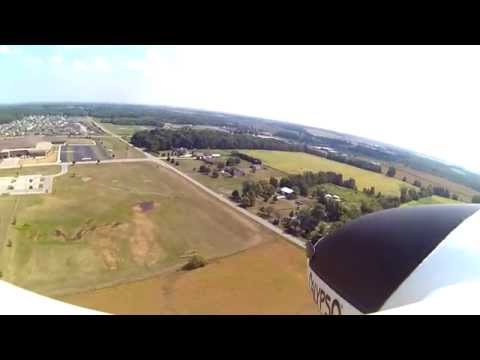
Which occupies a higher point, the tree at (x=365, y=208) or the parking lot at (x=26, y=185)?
the tree at (x=365, y=208)

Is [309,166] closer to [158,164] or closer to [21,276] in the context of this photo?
[158,164]

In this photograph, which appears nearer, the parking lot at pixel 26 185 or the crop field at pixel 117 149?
the parking lot at pixel 26 185

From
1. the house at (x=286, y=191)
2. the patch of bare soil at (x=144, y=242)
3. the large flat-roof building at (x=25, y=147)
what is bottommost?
the patch of bare soil at (x=144, y=242)

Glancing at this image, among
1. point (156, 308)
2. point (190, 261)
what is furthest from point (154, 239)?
point (156, 308)

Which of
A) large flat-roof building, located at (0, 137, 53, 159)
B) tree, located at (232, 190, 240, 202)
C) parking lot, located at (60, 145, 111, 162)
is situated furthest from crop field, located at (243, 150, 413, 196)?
large flat-roof building, located at (0, 137, 53, 159)

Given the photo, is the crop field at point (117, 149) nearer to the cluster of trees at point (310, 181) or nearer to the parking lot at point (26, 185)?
the parking lot at point (26, 185)

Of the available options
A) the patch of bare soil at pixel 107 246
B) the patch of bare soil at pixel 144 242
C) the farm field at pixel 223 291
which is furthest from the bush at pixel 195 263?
the patch of bare soil at pixel 107 246
